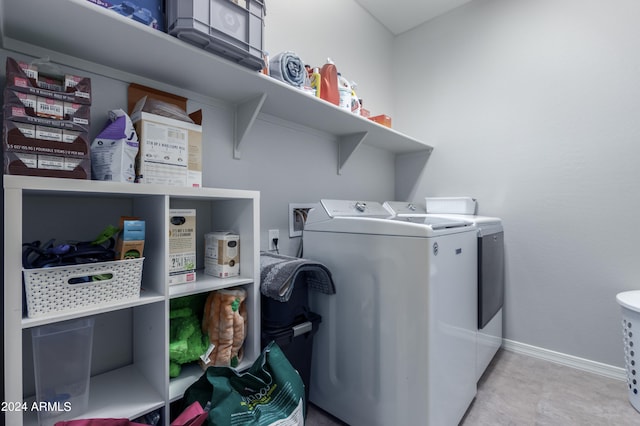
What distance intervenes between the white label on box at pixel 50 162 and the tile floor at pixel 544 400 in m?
1.60

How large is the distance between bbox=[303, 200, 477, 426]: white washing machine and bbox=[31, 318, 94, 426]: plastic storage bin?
41.7 inches

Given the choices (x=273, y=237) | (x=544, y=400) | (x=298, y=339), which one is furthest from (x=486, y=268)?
(x=273, y=237)

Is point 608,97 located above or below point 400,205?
above

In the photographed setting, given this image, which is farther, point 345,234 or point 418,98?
point 418,98

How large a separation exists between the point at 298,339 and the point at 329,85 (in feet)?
4.91

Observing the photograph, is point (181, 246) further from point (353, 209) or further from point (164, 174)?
point (353, 209)

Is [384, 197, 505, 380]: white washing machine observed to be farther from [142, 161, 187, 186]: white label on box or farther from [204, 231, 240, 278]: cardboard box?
[142, 161, 187, 186]: white label on box

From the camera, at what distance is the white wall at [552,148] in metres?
1.97

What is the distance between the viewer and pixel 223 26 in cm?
114

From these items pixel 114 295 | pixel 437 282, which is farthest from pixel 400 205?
pixel 114 295

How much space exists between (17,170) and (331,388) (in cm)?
161

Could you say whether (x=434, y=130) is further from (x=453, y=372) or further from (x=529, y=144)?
(x=453, y=372)

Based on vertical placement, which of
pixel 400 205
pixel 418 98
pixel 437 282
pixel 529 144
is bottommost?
pixel 437 282

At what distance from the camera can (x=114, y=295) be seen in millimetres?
967
